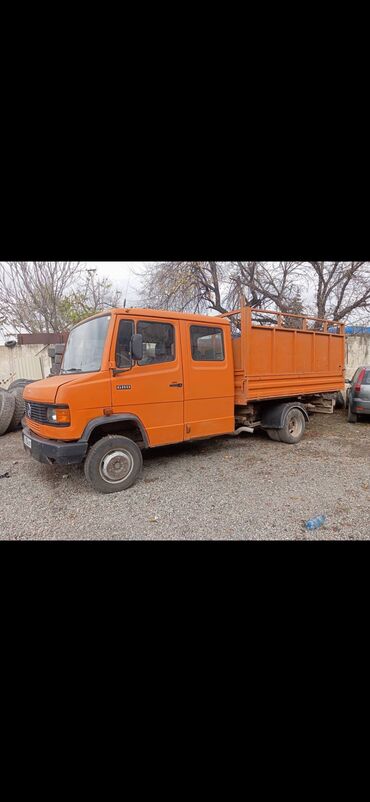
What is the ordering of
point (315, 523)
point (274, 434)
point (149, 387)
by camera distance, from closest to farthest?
point (315, 523)
point (149, 387)
point (274, 434)

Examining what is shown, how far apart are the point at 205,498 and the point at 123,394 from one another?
1.72 metres

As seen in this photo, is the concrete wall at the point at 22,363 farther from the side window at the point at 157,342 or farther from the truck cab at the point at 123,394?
the side window at the point at 157,342

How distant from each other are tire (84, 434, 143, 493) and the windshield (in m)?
1.02

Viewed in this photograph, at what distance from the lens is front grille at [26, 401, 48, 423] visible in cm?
401

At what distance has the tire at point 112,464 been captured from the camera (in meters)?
3.98

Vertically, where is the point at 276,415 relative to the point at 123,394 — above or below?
below

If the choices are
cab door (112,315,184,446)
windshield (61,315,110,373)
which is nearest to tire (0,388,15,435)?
windshield (61,315,110,373)

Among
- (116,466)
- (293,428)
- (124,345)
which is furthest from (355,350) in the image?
(116,466)

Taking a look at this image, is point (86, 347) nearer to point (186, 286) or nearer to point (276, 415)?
point (276, 415)

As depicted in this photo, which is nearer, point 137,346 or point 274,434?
point 137,346

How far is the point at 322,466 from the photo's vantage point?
16.3 ft

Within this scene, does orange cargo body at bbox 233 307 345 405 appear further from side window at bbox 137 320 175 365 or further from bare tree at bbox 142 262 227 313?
bare tree at bbox 142 262 227 313

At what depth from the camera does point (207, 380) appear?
502 centimetres
